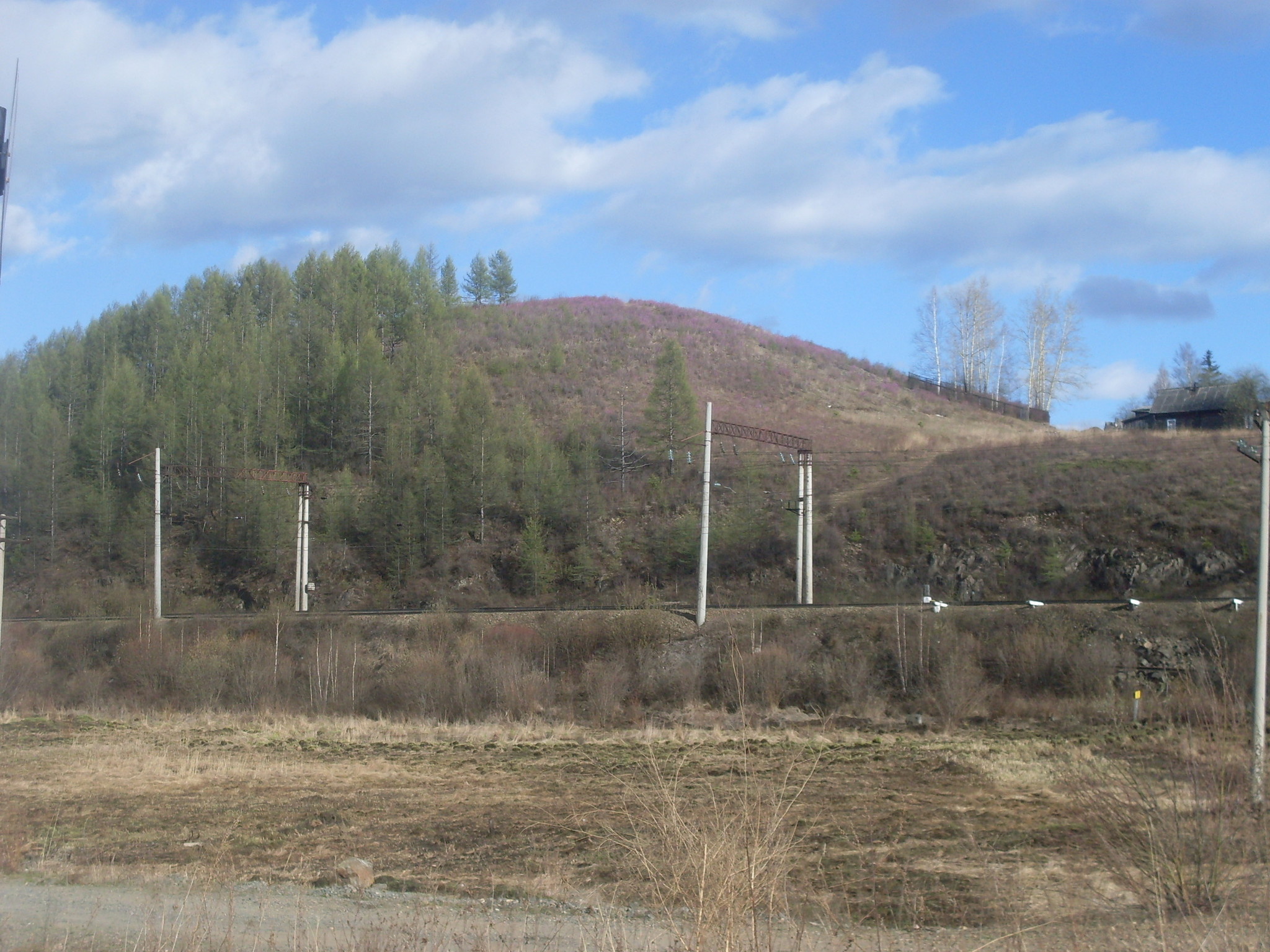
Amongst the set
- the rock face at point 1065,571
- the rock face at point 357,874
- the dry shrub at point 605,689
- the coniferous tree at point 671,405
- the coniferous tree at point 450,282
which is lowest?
the dry shrub at point 605,689

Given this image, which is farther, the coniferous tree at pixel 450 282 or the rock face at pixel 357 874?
the coniferous tree at pixel 450 282

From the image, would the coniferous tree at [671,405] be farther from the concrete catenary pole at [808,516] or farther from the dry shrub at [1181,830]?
the dry shrub at [1181,830]

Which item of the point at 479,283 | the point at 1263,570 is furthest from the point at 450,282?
the point at 1263,570

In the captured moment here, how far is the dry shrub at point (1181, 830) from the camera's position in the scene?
7305mm

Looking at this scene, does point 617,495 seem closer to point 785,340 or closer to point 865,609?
point 865,609

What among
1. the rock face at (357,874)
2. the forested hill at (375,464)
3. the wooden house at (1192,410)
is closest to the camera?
the rock face at (357,874)

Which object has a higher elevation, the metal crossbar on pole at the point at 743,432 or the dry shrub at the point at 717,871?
the metal crossbar on pole at the point at 743,432

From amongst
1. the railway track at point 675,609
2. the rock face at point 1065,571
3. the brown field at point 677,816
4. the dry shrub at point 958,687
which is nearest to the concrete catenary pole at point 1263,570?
the brown field at point 677,816

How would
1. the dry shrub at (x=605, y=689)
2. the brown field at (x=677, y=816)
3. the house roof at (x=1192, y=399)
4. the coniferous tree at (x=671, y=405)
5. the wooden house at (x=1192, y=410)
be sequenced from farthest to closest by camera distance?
the house roof at (x=1192, y=399), the wooden house at (x=1192, y=410), the coniferous tree at (x=671, y=405), the dry shrub at (x=605, y=689), the brown field at (x=677, y=816)

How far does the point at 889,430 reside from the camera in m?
74.2

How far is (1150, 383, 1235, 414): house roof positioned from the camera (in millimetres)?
69662

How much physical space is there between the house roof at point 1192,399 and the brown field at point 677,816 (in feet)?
172

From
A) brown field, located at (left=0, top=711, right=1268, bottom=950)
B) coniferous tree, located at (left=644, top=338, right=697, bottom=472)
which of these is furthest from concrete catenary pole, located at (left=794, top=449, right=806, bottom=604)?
coniferous tree, located at (left=644, top=338, right=697, bottom=472)

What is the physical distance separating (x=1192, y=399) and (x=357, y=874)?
7536cm
